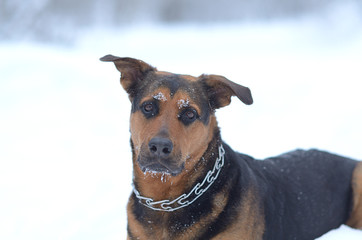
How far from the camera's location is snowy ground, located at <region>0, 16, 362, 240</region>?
6000mm

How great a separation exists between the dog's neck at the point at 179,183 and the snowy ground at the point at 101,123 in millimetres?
1624

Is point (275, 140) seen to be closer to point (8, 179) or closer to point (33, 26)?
point (8, 179)

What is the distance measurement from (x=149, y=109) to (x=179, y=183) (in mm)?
748

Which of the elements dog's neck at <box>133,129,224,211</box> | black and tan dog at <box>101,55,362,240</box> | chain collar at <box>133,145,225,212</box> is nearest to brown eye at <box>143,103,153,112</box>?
black and tan dog at <box>101,55,362,240</box>

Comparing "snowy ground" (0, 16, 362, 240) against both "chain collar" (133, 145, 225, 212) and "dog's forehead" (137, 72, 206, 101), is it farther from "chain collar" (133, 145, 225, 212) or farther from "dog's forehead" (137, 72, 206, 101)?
"dog's forehead" (137, 72, 206, 101)

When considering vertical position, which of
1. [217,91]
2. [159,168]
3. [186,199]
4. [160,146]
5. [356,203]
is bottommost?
[356,203]

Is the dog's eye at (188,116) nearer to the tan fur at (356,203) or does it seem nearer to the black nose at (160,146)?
the black nose at (160,146)

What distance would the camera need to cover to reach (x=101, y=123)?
912cm

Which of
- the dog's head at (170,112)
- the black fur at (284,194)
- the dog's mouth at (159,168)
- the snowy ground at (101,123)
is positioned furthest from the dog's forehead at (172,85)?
the snowy ground at (101,123)

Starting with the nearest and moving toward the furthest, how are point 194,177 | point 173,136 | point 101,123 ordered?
point 173,136 < point 194,177 < point 101,123

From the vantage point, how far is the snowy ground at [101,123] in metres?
6.00

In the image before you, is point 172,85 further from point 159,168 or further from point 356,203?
point 356,203

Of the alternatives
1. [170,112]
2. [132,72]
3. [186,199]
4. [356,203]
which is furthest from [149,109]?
[356,203]

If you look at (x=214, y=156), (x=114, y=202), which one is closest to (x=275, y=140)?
(x=114, y=202)
